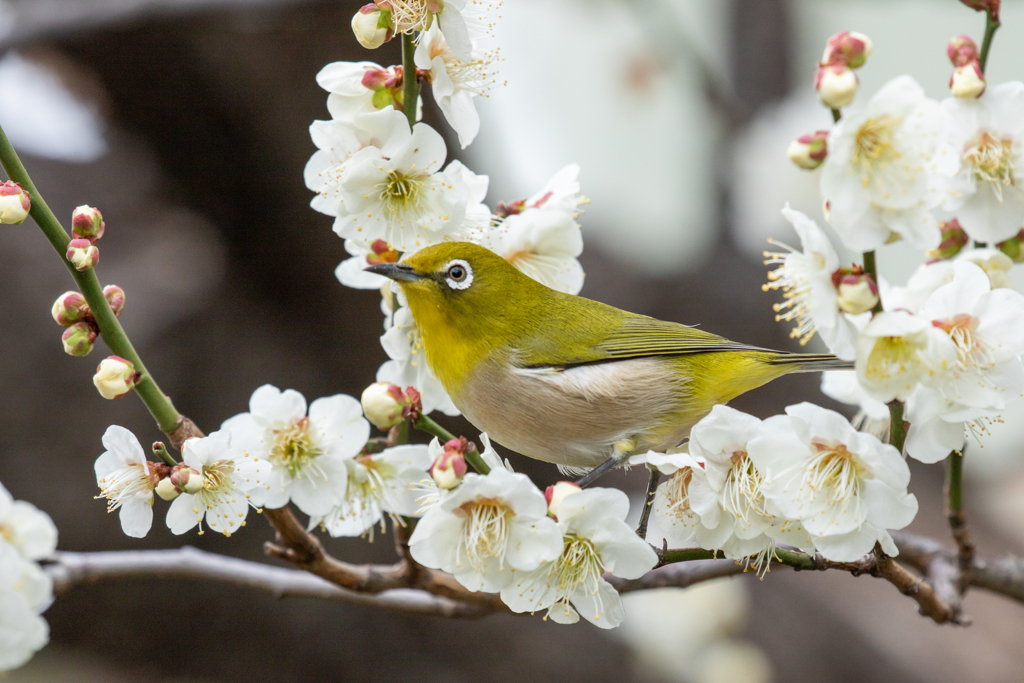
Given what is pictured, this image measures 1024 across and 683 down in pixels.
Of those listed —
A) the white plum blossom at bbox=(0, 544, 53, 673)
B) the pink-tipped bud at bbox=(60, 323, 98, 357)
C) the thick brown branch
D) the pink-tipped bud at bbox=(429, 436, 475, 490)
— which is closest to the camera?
the white plum blossom at bbox=(0, 544, 53, 673)

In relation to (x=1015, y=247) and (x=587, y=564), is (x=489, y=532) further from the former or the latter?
(x=1015, y=247)

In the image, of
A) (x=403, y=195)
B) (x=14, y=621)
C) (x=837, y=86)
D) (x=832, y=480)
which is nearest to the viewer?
(x=14, y=621)

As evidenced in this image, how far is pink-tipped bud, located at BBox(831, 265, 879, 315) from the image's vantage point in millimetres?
1019

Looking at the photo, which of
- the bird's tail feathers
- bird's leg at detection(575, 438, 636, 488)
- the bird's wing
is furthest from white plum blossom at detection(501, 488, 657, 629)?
the bird's tail feathers

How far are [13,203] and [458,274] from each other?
2.60 feet

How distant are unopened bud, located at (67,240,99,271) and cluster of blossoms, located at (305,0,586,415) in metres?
0.38

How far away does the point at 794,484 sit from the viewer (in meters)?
1.20

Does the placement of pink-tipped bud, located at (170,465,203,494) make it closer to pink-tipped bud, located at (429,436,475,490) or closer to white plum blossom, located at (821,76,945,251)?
pink-tipped bud, located at (429,436,475,490)

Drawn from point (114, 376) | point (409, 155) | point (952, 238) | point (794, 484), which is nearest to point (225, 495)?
point (114, 376)

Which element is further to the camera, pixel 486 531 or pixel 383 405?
pixel 383 405

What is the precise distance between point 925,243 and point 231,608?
3.40m

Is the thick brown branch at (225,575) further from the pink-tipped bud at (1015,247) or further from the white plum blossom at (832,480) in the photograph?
the pink-tipped bud at (1015,247)

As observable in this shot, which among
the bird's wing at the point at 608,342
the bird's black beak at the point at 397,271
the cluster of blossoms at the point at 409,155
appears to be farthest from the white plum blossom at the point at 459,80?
the bird's wing at the point at 608,342

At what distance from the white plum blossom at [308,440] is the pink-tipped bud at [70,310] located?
30 cm
